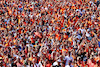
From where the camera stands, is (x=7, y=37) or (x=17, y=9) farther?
(x=17, y=9)

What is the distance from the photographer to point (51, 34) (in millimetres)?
3307

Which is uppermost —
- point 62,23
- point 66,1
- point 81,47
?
point 66,1

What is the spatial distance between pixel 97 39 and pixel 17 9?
2910mm

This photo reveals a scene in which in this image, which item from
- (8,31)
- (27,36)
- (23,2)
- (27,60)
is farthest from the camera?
(23,2)

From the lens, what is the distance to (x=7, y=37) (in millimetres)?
3434

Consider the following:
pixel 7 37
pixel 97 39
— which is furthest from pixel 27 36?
pixel 97 39

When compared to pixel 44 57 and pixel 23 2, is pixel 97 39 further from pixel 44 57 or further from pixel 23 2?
pixel 23 2

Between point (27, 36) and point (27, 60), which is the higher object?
point (27, 36)

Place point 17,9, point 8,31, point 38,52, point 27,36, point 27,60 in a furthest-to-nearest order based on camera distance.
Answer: point 17,9
point 8,31
point 27,36
point 38,52
point 27,60

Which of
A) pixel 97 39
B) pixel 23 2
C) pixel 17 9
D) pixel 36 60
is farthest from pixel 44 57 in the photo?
pixel 23 2

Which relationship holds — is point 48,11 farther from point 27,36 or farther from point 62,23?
point 27,36

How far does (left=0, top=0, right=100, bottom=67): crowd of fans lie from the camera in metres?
2.69

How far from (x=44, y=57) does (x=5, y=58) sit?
77cm

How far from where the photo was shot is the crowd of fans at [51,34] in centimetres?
269
